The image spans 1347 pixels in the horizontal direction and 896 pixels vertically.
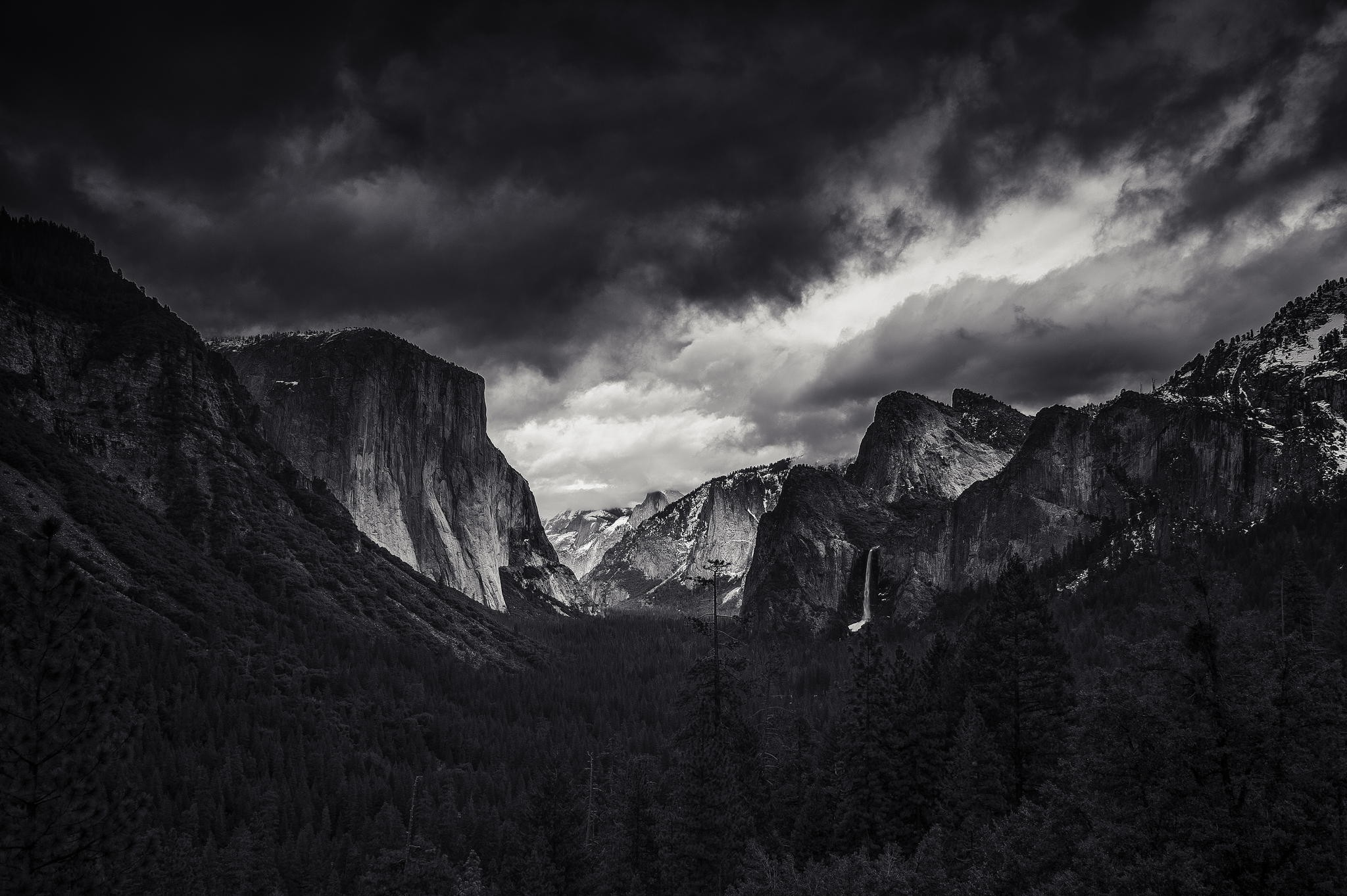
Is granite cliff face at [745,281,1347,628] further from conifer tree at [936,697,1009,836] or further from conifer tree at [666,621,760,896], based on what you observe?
conifer tree at [666,621,760,896]

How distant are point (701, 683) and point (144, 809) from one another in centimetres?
2292

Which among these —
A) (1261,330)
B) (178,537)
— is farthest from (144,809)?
(1261,330)

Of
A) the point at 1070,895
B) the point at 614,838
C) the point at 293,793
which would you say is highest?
the point at 1070,895

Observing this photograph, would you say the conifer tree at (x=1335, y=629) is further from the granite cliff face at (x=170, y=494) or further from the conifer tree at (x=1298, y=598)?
the granite cliff face at (x=170, y=494)

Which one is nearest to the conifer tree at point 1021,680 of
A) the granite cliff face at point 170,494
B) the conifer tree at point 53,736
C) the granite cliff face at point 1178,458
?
the conifer tree at point 53,736

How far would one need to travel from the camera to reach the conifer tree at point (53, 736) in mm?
16750

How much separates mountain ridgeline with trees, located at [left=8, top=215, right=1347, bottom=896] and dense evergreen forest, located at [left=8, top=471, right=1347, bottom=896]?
0.11 m

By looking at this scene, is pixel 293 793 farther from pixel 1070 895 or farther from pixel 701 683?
pixel 1070 895

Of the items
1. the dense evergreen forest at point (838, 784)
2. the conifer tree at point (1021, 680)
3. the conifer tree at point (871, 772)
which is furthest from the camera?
the conifer tree at point (871, 772)

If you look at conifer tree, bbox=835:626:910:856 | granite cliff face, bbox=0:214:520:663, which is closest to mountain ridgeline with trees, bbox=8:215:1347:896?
conifer tree, bbox=835:626:910:856

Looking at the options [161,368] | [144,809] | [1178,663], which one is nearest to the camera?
[1178,663]

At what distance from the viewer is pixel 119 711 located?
19.7 meters

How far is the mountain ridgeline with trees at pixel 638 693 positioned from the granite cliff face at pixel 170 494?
2.60 ft

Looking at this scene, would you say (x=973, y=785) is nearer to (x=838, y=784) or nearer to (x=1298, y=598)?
(x=838, y=784)
